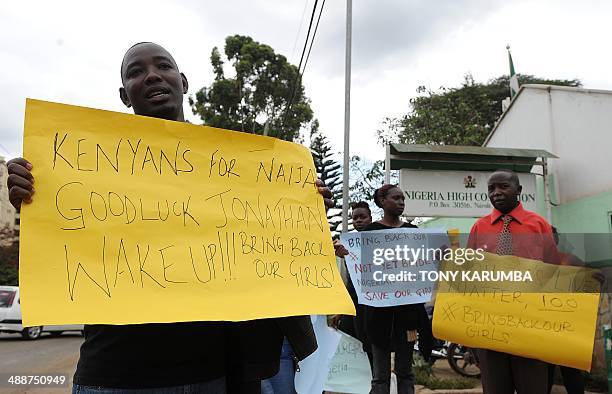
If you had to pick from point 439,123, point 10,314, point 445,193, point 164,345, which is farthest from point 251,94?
point 164,345

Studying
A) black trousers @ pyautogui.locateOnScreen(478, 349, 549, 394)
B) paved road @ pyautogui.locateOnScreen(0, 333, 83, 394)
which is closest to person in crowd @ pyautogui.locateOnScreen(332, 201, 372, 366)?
black trousers @ pyautogui.locateOnScreen(478, 349, 549, 394)

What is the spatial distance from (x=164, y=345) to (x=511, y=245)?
94.4 inches

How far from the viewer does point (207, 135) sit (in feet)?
5.58

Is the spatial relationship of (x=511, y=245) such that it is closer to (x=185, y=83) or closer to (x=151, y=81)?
(x=185, y=83)

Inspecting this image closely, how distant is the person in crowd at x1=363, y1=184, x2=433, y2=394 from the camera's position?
3689mm

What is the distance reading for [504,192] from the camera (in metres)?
3.15

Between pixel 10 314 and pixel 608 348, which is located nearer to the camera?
pixel 608 348

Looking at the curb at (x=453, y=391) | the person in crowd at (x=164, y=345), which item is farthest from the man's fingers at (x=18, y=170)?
the curb at (x=453, y=391)

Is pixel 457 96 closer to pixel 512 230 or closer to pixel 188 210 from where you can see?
pixel 512 230

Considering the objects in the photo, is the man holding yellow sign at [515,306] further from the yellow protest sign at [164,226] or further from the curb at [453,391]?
the curb at [453,391]

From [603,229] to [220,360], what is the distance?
734cm

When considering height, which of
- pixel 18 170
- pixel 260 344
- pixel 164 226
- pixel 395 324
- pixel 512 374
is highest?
pixel 18 170

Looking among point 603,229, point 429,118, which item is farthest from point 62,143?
point 429,118

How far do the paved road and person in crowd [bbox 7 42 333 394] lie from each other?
605cm
